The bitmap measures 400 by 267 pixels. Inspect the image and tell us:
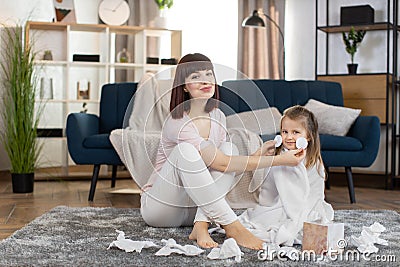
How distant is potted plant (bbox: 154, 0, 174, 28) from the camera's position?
588 centimetres

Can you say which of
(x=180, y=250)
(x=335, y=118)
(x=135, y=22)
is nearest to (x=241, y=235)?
(x=180, y=250)

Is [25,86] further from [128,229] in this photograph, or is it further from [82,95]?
[128,229]

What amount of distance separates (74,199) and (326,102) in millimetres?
1926

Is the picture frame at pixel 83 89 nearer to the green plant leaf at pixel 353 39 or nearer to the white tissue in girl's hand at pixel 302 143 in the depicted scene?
the green plant leaf at pixel 353 39

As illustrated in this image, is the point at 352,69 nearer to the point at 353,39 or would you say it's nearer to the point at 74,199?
the point at 353,39

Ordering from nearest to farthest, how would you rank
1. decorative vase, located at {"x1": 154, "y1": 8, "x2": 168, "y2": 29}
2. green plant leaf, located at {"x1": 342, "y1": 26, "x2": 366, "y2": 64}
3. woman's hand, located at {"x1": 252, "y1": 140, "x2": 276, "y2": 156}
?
woman's hand, located at {"x1": 252, "y1": 140, "x2": 276, "y2": 156}, green plant leaf, located at {"x1": 342, "y1": 26, "x2": 366, "y2": 64}, decorative vase, located at {"x1": 154, "y1": 8, "x2": 168, "y2": 29}

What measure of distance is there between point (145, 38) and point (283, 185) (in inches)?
141

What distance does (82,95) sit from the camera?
586 cm

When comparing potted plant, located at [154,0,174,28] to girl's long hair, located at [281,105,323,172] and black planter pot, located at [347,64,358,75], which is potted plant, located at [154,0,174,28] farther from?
girl's long hair, located at [281,105,323,172]

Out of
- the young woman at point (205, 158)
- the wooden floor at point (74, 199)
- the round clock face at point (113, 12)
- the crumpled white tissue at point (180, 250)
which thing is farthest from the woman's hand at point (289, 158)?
the round clock face at point (113, 12)

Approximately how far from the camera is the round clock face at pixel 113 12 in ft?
19.3

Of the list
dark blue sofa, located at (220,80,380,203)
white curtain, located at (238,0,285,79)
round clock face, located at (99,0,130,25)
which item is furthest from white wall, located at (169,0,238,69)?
dark blue sofa, located at (220,80,380,203)

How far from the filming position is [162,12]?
597 cm

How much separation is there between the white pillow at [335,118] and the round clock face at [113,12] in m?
2.13
